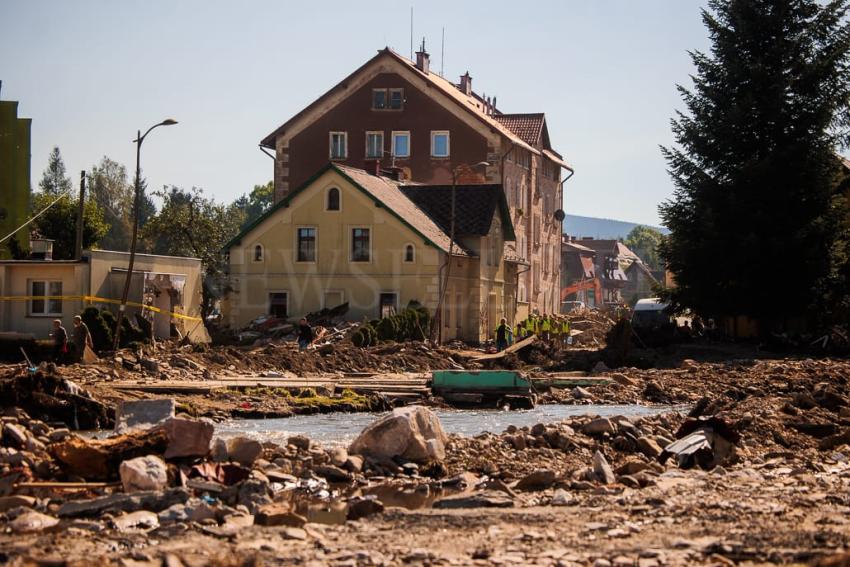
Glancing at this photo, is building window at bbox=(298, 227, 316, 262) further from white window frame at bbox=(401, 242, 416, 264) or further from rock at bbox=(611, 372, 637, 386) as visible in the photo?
rock at bbox=(611, 372, 637, 386)

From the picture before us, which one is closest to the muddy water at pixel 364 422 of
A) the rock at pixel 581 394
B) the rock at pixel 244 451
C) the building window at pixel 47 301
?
the rock at pixel 581 394

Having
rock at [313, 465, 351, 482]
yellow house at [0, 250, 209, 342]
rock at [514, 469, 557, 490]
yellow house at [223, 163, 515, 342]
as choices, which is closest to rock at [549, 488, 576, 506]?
rock at [514, 469, 557, 490]

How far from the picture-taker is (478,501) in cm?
1579

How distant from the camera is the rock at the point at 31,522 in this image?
1382cm

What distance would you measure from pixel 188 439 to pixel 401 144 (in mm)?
47290

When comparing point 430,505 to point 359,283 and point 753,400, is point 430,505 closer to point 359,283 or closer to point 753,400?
point 753,400

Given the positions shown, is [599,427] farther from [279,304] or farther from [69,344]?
[279,304]

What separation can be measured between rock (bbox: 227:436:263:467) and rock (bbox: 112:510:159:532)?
3.25 metres

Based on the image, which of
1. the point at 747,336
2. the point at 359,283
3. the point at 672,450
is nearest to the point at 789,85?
the point at 747,336

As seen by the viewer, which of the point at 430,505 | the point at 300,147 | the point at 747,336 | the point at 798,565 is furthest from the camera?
the point at 300,147

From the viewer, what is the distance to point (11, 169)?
5925 cm

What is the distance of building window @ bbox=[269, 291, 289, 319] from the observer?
169 feet

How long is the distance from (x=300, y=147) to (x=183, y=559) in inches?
2083

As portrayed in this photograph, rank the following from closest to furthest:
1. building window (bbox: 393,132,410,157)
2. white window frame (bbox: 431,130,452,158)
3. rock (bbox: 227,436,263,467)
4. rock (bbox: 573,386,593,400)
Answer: rock (bbox: 227,436,263,467) < rock (bbox: 573,386,593,400) < white window frame (bbox: 431,130,452,158) < building window (bbox: 393,132,410,157)
